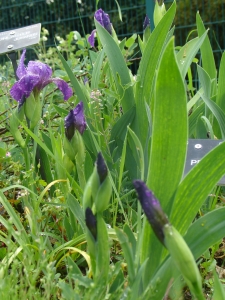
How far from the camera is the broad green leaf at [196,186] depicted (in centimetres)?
77

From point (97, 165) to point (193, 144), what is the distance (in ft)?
1.56

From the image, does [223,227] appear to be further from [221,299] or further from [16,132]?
[16,132]

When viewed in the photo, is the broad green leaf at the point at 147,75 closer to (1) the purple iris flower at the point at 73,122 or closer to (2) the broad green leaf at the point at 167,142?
(1) the purple iris flower at the point at 73,122

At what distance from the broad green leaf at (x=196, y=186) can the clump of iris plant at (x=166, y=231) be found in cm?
16

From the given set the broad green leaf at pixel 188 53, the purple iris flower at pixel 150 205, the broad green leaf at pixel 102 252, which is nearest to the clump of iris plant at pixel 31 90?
the broad green leaf at pixel 188 53

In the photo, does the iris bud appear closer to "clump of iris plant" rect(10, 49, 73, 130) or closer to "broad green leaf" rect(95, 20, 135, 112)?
"clump of iris plant" rect(10, 49, 73, 130)

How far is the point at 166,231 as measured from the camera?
62cm

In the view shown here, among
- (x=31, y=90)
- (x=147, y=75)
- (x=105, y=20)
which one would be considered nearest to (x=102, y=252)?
(x=31, y=90)

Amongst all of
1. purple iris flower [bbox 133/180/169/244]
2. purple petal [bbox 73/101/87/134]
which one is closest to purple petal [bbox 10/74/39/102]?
purple petal [bbox 73/101/87/134]

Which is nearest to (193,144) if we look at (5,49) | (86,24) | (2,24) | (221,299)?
(221,299)

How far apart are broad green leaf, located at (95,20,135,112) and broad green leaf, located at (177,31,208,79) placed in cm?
16

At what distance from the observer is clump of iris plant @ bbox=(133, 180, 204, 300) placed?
24.1 inches

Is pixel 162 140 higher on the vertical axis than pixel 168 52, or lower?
lower

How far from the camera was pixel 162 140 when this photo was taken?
792 mm
